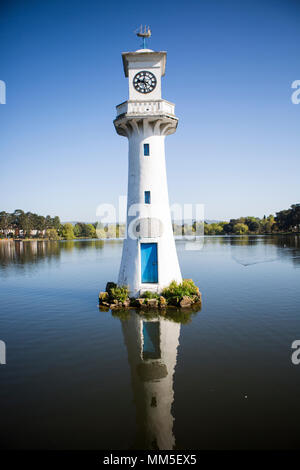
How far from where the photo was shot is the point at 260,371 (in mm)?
9156

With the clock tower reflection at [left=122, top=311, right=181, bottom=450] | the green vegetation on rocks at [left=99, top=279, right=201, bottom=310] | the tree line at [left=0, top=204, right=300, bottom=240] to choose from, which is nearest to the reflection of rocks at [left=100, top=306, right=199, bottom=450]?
the clock tower reflection at [left=122, top=311, right=181, bottom=450]

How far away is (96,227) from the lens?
463ft

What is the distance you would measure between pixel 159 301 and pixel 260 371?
7583 mm

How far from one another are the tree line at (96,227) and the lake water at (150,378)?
103 metres

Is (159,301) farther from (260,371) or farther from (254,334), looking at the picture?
(260,371)

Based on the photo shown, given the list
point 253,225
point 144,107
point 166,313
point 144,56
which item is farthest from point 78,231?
point 166,313

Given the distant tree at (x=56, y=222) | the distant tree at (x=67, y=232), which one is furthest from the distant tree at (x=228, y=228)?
the distant tree at (x=56, y=222)

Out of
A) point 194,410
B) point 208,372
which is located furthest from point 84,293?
point 194,410

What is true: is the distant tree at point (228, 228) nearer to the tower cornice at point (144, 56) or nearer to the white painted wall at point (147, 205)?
the white painted wall at point (147, 205)

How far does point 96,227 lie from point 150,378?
135 meters

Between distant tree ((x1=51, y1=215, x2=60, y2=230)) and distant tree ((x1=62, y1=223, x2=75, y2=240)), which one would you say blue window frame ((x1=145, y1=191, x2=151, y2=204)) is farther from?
distant tree ((x1=51, y1=215, x2=60, y2=230))

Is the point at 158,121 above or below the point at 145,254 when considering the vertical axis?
above

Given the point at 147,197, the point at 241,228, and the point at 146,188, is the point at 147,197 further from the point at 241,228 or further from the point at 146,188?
the point at 241,228

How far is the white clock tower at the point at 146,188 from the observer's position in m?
16.0
